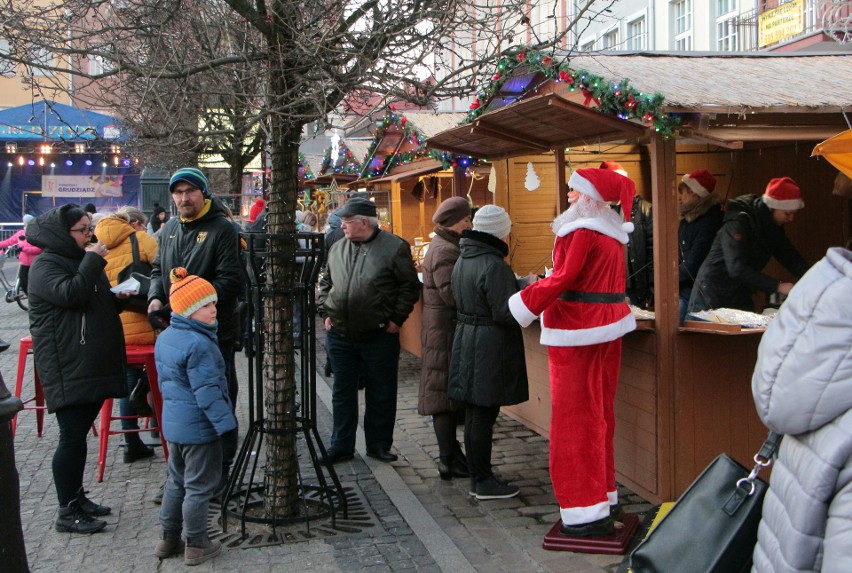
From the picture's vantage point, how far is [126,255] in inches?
278

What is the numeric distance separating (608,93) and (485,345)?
5.62 feet

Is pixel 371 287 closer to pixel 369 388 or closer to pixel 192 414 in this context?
pixel 369 388

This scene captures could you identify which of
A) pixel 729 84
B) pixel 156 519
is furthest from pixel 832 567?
pixel 156 519

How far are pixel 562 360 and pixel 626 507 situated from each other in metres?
1.28

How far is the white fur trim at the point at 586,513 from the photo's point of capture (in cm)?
465

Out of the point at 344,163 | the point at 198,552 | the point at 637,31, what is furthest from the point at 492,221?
the point at 637,31

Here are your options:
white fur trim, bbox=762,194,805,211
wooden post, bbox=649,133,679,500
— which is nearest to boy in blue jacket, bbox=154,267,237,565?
wooden post, bbox=649,133,679,500

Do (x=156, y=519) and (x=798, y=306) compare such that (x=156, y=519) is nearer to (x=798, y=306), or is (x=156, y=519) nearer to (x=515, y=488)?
(x=515, y=488)

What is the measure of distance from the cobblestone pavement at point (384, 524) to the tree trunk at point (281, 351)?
0.42m

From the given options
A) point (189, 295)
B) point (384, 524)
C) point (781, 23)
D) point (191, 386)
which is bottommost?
point (384, 524)

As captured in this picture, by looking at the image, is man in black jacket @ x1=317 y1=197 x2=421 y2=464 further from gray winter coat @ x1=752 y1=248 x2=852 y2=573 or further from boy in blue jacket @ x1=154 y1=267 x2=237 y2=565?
gray winter coat @ x1=752 y1=248 x2=852 y2=573

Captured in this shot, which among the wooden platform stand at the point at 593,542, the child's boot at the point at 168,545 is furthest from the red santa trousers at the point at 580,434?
the child's boot at the point at 168,545

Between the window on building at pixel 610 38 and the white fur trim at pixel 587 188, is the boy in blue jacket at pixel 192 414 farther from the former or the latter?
the window on building at pixel 610 38

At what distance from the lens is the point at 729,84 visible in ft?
17.5
